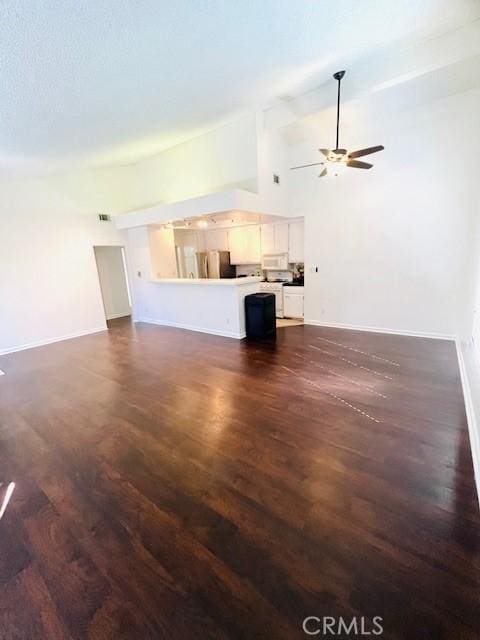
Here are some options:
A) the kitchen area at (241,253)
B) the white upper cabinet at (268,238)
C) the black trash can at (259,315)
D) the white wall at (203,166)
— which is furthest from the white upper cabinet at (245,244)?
the black trash can at (259,315)

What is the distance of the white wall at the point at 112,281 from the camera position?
7.72 meters

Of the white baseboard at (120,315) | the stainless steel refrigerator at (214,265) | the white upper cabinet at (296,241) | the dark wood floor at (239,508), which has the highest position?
the white upper cabinet at (296,241)

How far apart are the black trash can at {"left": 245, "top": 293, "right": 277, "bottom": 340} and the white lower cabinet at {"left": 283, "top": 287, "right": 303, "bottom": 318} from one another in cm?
119

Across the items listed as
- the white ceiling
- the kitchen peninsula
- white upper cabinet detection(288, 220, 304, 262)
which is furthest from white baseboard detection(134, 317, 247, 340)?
the white ceiling

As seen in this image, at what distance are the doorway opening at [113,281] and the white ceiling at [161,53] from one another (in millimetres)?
3969

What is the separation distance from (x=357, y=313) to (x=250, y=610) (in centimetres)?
518

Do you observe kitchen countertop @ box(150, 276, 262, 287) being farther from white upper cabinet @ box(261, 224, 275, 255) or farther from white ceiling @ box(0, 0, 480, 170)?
white ceiling @ box(0, 0, 480, 170)

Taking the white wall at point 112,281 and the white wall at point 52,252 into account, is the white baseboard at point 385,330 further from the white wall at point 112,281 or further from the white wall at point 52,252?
the white wall at point 112,281

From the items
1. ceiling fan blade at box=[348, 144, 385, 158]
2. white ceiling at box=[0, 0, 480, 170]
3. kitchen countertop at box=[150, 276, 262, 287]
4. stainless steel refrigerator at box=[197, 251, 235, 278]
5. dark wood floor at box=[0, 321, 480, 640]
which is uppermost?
white ceiling at box=[0, 0, 480, 170]

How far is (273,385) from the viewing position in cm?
350

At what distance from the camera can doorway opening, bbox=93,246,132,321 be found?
7727 millimetres

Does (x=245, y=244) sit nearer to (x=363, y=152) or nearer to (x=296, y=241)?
(x=296, y=241)

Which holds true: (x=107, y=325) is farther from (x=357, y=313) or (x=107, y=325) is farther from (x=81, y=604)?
(x=81, y=604)

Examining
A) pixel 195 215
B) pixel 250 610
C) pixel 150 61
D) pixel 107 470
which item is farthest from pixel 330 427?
pixel 195 215
